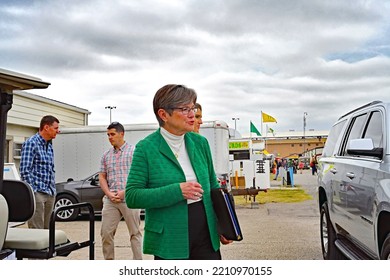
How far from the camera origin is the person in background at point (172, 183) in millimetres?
2027

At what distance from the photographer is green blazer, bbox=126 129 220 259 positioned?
6.57 ft

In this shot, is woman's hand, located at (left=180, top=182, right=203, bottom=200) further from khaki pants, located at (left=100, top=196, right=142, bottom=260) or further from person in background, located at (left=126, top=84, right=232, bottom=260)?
khaki pants, located at (left=100, top=196, right=142, bottom=260)

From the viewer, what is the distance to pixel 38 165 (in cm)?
338

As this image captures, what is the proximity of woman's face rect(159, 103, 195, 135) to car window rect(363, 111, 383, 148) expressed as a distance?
3.51 feet

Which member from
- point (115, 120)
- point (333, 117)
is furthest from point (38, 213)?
point (333, 117)

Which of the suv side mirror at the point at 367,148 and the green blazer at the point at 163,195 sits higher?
the suv side mirror at the point at 367,148

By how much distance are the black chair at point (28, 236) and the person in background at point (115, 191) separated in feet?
3.01

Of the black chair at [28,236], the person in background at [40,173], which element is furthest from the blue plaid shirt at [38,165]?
the black chair at [28,236]

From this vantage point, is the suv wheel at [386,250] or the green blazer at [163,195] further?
the suv wheel at [386,250]

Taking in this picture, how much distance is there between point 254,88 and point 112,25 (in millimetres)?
687

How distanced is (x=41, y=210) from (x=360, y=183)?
1.95m

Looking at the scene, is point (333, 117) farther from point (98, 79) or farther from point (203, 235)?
point (98, 79)

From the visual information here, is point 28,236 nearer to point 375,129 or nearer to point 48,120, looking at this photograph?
point 48,120

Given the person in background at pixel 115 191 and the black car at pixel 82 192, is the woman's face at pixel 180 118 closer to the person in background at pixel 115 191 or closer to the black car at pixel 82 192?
the person in background at pixel 115 191
